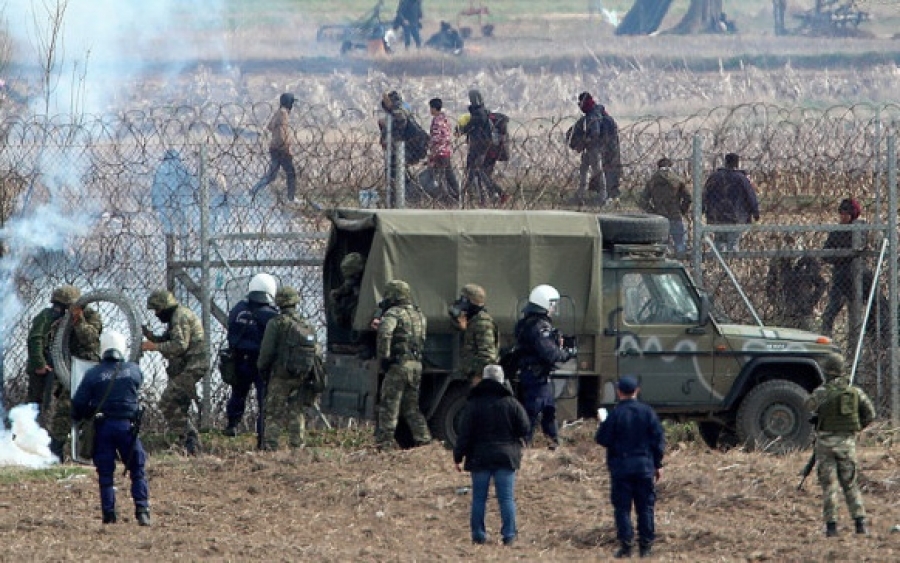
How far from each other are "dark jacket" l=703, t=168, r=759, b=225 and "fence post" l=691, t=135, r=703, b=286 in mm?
745

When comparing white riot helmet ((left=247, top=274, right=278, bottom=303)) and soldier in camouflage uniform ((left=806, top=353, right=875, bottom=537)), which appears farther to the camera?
white riot helmet ((left=247, top=274, right=278, bottom=303))

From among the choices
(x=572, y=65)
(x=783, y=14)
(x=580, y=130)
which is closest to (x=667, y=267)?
(x=580, y=130)

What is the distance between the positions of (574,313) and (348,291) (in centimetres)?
182

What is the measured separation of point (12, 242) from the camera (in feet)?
54.0

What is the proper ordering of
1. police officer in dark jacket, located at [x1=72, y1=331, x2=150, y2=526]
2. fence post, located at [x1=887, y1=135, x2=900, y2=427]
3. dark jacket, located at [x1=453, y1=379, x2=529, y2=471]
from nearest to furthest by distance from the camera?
dark jacket, located at [x1=453, y1=379, x2=529, y2=471] < police officer in dark jacket, located at [x1=72, y1=331, x2=150, y2=526] < fence post, located at [x1=887, y1=135, x2=900, y2=427]

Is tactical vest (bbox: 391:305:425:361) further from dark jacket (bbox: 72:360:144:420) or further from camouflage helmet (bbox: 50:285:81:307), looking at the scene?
camouflage helmet (bbox: 50:285:81:307)

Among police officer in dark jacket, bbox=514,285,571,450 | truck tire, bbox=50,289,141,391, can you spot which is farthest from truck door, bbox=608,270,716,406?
truck tire, bbox=50,289,141,391

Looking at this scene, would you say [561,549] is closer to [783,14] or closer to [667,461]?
[667,461]

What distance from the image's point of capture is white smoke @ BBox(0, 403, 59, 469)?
605 inches

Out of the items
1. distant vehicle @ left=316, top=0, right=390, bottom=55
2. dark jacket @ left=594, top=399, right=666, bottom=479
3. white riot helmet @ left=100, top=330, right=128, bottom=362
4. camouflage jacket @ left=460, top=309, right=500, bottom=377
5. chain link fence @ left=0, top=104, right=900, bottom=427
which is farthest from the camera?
distant vehicle @ left=316, top=0, right=390, bottom=55

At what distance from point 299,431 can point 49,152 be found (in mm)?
3351

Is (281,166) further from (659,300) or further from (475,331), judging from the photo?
(659,300)

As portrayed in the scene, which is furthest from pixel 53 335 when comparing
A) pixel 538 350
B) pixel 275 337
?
pixel 538 350

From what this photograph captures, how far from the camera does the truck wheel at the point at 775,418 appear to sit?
50.3ft
